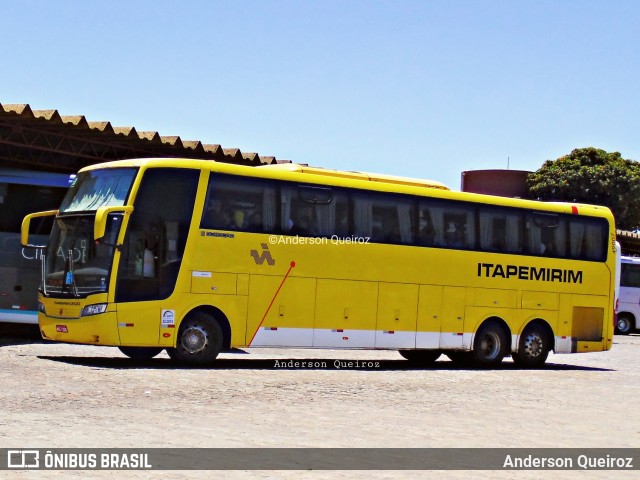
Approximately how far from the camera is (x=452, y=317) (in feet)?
74.8

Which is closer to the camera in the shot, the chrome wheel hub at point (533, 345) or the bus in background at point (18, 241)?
the bus in background at point (18, 241)

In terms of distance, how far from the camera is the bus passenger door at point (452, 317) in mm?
22641

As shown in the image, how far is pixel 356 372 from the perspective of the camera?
66.9 feet

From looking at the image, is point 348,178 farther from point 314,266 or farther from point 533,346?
point 533,346

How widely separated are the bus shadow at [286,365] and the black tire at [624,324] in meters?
20.7

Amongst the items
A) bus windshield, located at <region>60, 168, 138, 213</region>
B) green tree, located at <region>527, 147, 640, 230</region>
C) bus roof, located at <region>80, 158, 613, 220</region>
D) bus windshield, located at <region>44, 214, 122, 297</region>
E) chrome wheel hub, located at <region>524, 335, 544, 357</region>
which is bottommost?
chrome wheel hub, located at <region>524, 335, 544, 357</region>

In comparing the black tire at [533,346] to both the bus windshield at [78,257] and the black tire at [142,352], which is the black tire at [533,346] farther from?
the bus windshield at [78,257]

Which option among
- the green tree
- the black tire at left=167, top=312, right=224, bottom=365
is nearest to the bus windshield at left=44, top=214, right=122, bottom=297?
the black tire at left=167, top=312, right=224, bottom=365

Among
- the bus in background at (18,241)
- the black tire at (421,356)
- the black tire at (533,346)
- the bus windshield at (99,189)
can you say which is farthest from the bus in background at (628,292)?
the bus windshield at (99,189)

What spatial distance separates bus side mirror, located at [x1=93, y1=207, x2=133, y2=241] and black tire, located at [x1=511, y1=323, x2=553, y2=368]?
31.2 feet

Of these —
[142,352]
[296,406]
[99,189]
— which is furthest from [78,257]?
[296,406]

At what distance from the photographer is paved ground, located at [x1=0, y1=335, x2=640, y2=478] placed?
1074 cm

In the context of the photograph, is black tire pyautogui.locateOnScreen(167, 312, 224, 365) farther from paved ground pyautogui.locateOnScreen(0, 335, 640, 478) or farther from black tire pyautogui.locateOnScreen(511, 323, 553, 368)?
black tire pyautogui.locateOnScreen(511, 323, 553, 368)

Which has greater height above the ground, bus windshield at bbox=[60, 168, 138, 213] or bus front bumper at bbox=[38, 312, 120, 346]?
bus windshield at bbox=[60, 168, 138, 213]
